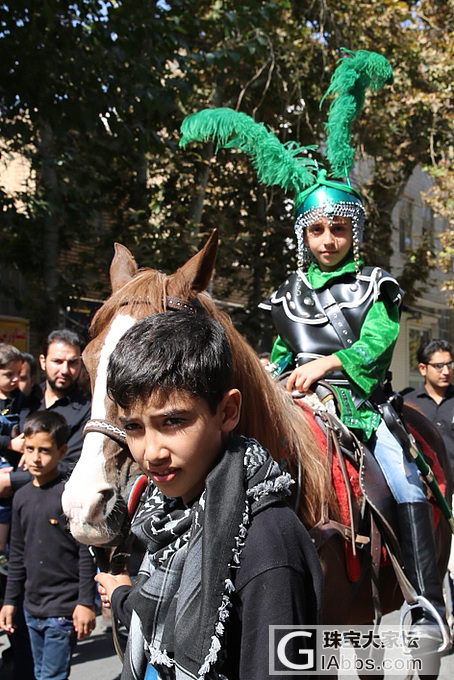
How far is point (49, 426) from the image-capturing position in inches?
168

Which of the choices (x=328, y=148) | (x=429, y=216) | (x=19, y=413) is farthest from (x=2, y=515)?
(x=429, y=216)

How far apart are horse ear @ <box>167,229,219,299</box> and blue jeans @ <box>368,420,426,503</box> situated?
1478mm

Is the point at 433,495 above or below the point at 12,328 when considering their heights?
below

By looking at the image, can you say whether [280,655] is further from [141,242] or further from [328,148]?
[141,242]

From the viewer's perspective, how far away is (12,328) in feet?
49.8

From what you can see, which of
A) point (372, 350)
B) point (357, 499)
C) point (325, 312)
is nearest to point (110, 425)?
point (357, 499)

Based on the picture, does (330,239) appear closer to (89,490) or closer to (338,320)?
(338,320)

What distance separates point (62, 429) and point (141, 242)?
7160 millimetres

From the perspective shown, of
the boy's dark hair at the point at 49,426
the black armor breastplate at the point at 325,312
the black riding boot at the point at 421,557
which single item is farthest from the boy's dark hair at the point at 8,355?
the black riding boot at the point at 421,557

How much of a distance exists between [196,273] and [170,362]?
916mm

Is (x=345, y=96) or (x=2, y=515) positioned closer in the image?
(x=345, y=96)

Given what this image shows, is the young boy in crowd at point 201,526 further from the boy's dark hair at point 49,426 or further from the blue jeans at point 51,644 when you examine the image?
the boy's dark hair at point 49,426

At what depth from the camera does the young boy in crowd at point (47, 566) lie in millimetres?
3863

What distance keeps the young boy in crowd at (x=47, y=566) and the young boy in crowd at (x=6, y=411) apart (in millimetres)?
1035
